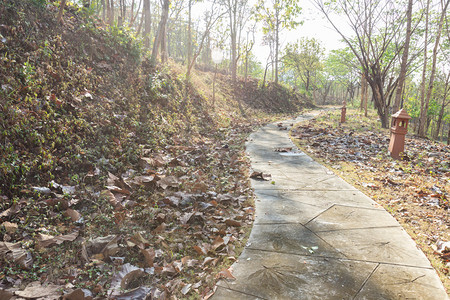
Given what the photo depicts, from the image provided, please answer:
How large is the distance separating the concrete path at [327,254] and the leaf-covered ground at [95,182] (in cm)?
26

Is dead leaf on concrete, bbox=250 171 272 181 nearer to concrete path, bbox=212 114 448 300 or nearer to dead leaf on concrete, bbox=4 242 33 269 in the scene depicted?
concrete path, bbox=212 114 448 300

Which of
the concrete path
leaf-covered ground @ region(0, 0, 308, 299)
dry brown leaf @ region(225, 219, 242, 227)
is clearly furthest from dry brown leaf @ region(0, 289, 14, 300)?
dry brown leaf @ region(225, 219, 242, 227)

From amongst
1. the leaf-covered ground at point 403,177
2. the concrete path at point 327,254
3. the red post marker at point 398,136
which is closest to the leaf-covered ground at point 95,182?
the concrete path at point 327,254

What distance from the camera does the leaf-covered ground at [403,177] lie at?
306cm

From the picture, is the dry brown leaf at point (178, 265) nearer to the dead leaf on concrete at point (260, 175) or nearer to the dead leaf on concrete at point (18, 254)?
the dead leaf on concrete at point (18, 254)

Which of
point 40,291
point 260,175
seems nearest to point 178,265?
→ point 40,291

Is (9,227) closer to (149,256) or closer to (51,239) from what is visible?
(51,239)

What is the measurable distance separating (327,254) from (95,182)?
323cm

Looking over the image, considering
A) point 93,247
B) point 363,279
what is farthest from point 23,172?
point 363,279

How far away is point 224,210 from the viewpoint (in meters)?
3.65

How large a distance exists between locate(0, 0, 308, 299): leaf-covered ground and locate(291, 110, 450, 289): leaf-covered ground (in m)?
2.03

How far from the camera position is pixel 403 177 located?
5.23 meters

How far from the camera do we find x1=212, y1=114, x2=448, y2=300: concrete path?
82.9 inches

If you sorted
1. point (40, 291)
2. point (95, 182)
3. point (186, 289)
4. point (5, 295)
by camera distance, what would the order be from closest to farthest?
point (5, 295) → point (40, 291) → point (186, 289) → point (95, 182)
